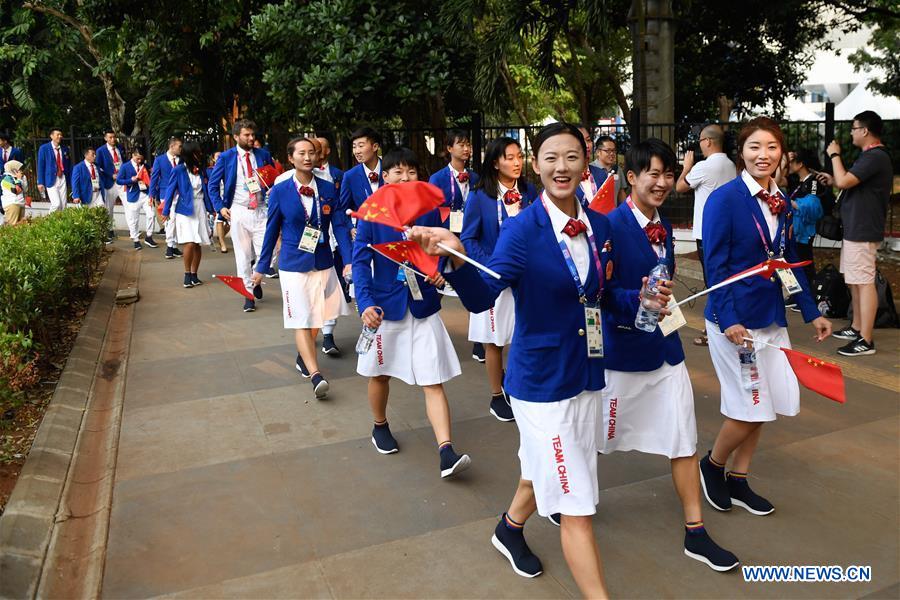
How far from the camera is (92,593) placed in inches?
148

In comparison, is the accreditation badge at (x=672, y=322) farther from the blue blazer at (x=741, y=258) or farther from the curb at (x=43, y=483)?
the curb at (x=43, y=483)

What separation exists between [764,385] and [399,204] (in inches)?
80.4

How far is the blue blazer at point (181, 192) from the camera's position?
1139cm

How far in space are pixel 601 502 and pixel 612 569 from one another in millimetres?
741

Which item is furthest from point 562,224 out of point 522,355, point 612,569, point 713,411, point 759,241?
point 713,411

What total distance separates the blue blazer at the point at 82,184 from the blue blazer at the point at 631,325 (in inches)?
552

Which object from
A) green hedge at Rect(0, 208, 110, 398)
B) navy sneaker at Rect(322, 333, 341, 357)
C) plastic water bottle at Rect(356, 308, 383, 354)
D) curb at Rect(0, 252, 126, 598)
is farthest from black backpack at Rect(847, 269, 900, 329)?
green hedge at Rect(0, 208, 110, 398)

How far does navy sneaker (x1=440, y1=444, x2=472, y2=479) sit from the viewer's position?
4.73 metres

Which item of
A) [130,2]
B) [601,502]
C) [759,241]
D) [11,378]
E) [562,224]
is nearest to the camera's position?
[562,224]

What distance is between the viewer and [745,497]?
438cm

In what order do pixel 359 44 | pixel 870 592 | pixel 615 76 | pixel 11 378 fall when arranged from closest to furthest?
pixel 870 592, pixel 11 378, pixel 359 44, pixel 615 76

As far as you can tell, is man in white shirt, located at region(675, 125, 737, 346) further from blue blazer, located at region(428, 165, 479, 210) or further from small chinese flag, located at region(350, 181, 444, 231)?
small chinese flag, located at region(350, 181, 444, 231)

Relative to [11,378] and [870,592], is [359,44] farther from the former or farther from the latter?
[870,592]

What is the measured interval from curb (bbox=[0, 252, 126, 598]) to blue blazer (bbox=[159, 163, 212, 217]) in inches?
Answer: 155
